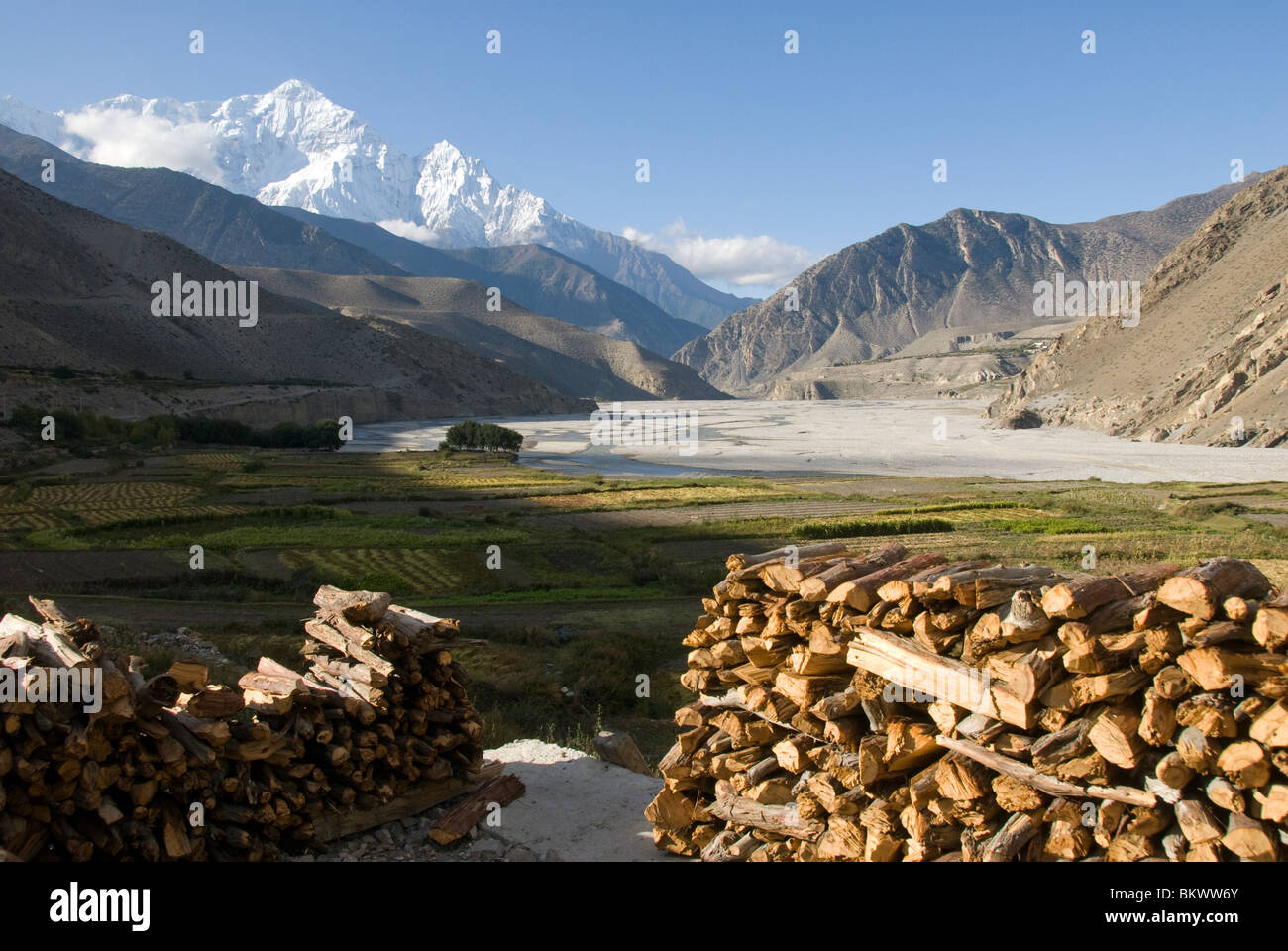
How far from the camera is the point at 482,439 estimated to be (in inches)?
4183

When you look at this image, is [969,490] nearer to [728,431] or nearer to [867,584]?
[867,584]

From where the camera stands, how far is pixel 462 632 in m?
25.5

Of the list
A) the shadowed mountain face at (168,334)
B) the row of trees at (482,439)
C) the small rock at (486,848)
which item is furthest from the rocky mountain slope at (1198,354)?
the shadowed mountain face at (168,334)

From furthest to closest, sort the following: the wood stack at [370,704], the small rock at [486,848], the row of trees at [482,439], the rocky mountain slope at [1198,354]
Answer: the row of trees at [482,439] → the rocky mountain slope at [1198,354] → the small rock at [486,848] → the wood stack at [370,704]

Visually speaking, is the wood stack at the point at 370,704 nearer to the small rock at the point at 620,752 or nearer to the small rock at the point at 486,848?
the small rock at the point at 486,848

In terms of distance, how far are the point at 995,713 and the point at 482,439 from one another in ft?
334

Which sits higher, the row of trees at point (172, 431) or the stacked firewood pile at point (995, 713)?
the row of trees at point (172, 431)

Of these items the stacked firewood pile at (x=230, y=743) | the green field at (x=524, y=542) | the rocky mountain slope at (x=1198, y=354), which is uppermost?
the rocky mountain slope at (x=1198, y=354)

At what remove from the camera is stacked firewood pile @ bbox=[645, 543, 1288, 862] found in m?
6.20

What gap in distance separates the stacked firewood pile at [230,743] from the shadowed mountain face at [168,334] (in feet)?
354

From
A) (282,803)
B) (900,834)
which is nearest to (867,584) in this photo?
(900,834)

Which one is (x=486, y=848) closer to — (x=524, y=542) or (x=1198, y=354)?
(x=524, y=542)

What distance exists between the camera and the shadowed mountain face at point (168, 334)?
403 ft

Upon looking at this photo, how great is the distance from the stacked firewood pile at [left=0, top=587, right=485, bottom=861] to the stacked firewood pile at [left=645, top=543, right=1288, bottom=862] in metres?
3.50
